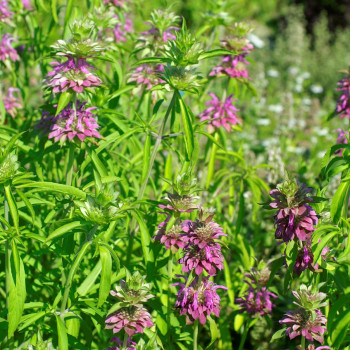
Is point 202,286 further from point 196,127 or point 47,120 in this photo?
point 47,120

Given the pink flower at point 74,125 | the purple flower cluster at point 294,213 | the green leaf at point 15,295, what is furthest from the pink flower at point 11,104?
the purple flower cluster at point 294,213

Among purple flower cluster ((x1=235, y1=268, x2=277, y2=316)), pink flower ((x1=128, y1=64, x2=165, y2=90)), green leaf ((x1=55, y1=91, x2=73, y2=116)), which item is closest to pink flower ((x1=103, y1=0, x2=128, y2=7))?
pink flower ((x1=128, y1=64, x2=165, y2=90))

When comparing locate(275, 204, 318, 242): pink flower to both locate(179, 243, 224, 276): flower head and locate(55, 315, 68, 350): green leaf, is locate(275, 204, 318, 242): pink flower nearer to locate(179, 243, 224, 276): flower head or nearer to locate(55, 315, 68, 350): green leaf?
locate(179, 243, 224, 276): flower head

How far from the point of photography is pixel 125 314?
1826 mm

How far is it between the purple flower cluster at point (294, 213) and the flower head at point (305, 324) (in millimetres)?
287

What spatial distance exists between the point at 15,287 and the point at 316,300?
110 cm

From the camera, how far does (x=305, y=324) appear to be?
6.18 ft

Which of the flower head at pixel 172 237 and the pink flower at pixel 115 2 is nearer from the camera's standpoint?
the flower head at pixel 172 237

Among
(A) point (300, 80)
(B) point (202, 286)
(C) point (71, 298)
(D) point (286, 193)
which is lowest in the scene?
(C) point (71, 298)

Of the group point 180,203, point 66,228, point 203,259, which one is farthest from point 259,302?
point 66,228

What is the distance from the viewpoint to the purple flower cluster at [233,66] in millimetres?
2789

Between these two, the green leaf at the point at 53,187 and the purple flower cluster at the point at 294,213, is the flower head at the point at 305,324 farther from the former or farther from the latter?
the green leaf at the point at 53,187

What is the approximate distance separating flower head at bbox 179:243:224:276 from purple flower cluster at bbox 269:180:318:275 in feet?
0.84

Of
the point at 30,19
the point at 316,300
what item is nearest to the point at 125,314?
the point at 316,300
